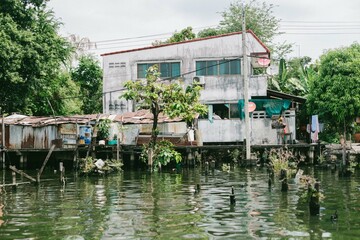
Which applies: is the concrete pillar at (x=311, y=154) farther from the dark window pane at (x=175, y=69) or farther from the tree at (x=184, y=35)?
the tree at (x=184, y=35)

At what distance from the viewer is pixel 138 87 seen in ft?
89.4

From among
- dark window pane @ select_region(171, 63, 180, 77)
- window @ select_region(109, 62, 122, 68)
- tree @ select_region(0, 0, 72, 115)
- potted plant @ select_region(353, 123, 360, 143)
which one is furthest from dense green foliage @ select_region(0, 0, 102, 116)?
potted plant @ select_region(353, 123, 360, 143)

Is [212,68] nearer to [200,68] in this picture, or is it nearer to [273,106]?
[200,68]

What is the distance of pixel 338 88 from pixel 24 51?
19588mm

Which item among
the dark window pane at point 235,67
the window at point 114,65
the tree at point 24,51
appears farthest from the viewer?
the window at point 114,65

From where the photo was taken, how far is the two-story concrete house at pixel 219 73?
111 ft

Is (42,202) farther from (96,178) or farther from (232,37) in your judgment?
(232,37)

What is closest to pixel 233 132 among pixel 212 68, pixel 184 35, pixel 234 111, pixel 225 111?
pixel 234 111

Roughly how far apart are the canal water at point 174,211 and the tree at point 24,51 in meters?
9.49

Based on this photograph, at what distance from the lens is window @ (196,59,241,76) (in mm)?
34375

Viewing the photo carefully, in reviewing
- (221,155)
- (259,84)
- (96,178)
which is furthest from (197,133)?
(96,178)

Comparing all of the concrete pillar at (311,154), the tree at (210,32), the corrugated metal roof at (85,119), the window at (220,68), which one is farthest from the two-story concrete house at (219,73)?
the tree at (210,32)

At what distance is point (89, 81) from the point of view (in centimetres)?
4619

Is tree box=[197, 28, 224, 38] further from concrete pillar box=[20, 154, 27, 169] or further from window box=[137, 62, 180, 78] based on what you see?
concrete pillar box=[20, 154, 27, 169]
